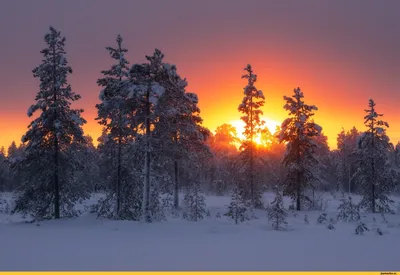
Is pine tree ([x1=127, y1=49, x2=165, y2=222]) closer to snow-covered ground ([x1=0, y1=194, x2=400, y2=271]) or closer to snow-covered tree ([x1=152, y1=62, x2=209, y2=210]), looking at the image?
snow-covered tree ([x1=152, y1=62, x2=209, y2=210])

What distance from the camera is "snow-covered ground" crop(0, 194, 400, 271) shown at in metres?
8.80

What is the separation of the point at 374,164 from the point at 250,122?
11.8 meters

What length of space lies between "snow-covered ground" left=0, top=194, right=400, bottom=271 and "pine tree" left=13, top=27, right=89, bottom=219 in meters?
4.94

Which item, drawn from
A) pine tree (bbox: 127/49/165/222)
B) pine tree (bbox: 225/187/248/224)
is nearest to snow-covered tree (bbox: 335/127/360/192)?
pine tree (bbox: 225/187/248/224)

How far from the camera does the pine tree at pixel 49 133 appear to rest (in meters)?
19.8

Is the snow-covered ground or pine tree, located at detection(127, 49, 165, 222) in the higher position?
pine tree, located at detection(127, 49, 165, 222)

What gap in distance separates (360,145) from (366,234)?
59.8 feet

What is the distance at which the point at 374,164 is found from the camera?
29266 mm

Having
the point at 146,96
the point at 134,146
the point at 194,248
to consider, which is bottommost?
the point at 194,248

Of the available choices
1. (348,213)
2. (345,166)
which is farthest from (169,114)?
(345,166)

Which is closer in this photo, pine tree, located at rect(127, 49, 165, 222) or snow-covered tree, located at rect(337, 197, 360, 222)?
pine tree, located at rect(127, 49, 165, 222)

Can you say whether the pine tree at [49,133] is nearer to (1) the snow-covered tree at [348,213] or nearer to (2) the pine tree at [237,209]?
(2) the pine tree at [237,209]

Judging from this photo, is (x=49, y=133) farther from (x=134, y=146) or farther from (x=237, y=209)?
(x=237, y=209)

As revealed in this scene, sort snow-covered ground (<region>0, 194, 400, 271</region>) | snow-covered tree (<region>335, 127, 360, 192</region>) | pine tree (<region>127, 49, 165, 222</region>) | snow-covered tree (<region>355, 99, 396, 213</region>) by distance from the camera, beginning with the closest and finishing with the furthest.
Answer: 1. snow-covered ground (<region>0, 194, 400, 271</region>)
2. pine tree (<region>127, 49, 165, 222</region>)
3. snow-covered tree (<region>355, 99, 396, 213</region>)
4. snow-covered tree (<region>335, 127, 360, 192</region>)
